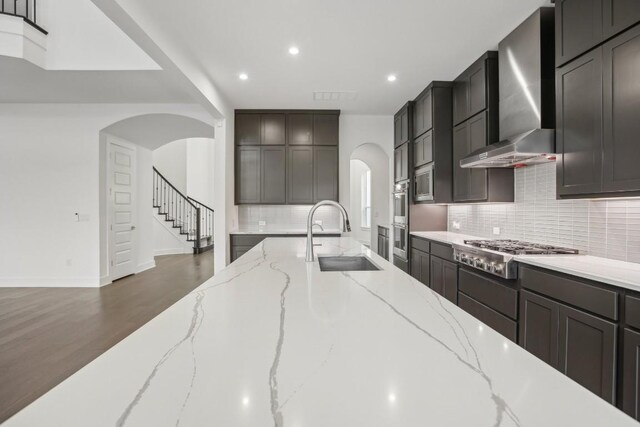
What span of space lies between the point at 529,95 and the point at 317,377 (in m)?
3.04

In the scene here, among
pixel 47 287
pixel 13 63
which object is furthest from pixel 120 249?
pixel 13 63

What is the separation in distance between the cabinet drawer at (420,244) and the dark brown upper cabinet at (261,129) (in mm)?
2650

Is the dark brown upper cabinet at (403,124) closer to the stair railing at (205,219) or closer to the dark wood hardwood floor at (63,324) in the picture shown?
the dark wood hardwood floor at (63,324)

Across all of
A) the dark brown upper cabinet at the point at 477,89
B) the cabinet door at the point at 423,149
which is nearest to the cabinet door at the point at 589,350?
the dark brown upper cabinet at the point at 477,89

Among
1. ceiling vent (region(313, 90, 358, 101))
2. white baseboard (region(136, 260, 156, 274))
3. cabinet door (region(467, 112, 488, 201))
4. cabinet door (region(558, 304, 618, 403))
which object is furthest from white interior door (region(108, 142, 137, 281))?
cabinet door (region(558, 304, 618, 403))

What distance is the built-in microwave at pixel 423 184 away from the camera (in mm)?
4324

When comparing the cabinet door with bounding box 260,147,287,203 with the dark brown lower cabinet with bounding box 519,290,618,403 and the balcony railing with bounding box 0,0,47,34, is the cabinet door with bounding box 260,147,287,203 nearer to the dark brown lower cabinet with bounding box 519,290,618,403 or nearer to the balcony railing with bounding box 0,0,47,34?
the balcony railing with bounding box 0,0,47,34

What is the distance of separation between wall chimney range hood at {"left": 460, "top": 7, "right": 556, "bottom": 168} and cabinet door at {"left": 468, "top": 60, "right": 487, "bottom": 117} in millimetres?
355

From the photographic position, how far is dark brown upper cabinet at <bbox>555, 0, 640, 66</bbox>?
189cm

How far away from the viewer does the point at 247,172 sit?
551 cm

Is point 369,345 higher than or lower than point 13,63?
lower

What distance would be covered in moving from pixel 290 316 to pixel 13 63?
15.4ft

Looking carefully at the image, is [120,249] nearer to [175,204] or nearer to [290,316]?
[175,204]

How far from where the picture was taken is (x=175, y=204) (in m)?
9.75
